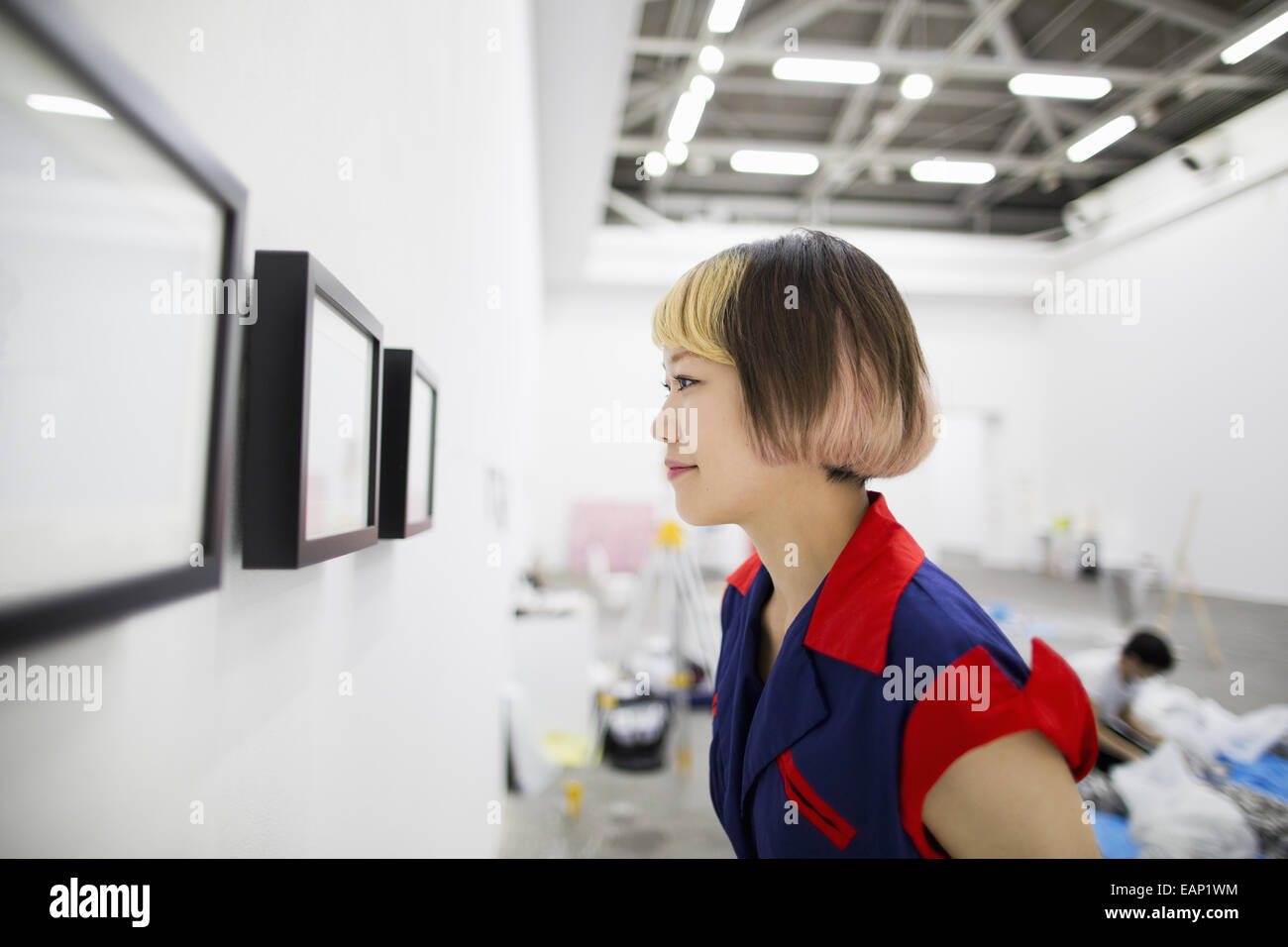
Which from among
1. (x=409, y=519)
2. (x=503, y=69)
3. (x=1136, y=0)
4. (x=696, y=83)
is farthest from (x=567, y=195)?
(x=409, y=519)

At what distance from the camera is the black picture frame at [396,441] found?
698 mm

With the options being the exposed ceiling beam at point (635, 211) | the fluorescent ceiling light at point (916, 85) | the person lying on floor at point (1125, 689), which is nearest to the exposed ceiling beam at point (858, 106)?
the fluorescent ceiling light at point (916, 85)

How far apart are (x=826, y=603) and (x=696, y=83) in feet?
14.6

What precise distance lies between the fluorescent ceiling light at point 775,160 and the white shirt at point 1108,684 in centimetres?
442

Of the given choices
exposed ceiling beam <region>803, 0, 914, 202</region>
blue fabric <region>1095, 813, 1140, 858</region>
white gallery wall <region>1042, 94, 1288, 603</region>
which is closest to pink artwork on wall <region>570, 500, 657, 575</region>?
exposed ceiling beam <region>803, 0, 914, 202</region>

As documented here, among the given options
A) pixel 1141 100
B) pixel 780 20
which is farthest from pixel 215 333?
pixel 780 20

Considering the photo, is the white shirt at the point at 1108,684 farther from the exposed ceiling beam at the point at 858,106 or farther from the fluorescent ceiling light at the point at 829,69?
the exposed ceiling beam at the point at 858,106

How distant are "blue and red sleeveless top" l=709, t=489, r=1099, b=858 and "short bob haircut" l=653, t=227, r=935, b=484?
10cm

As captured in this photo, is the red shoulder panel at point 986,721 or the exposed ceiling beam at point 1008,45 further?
the exposed ceiling beam at point 1008,45

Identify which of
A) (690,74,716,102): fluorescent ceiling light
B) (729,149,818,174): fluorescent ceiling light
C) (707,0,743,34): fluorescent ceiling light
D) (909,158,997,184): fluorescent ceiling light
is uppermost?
(909,158,997,184): fluorescent ceiling light

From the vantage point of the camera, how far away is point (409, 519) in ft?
2.55

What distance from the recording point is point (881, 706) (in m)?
0.53

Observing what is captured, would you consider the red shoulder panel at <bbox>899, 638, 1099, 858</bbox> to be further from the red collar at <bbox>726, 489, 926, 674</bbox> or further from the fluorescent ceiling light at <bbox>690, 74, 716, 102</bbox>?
the fluorescent ceiling light at <bbox>690, 74, 716, 102</bbox>

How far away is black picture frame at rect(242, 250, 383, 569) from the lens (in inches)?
15.7
